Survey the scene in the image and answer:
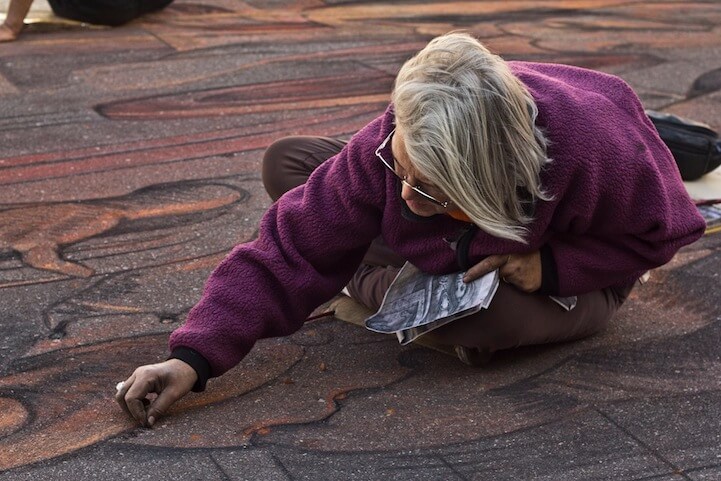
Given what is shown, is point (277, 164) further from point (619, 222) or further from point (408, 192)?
point (619, 222)

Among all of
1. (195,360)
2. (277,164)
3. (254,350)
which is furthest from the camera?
(277,164)

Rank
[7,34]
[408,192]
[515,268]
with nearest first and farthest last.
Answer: [408,192]
[515,268]
[7,34]

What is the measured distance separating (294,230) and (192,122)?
1.80 metres

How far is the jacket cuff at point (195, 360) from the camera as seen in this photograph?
211cm

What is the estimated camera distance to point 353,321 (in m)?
2.60

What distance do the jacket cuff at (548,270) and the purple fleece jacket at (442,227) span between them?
0.04 ft

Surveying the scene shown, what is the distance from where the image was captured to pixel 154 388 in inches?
81.7

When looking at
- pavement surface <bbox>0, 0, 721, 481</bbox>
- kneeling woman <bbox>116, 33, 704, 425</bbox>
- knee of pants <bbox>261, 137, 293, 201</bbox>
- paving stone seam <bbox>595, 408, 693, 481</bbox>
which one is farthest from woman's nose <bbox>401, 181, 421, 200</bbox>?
knee of pants <bbox>261, 137, 293, 201</bbox>

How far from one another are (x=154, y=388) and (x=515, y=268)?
76 cm

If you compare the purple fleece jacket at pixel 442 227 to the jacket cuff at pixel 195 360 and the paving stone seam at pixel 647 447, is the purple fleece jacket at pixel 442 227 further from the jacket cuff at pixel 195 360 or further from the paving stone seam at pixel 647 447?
the paving stone seam at pixel 647 447

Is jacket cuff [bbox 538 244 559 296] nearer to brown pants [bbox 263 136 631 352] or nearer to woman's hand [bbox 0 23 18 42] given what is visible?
brown pants [bbox 263 136 631 352]

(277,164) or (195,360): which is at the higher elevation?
(277,164)

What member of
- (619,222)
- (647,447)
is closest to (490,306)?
(619,222)

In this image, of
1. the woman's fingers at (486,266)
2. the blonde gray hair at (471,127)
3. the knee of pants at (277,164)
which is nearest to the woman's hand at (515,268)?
the woman's fingers at (486,266)
